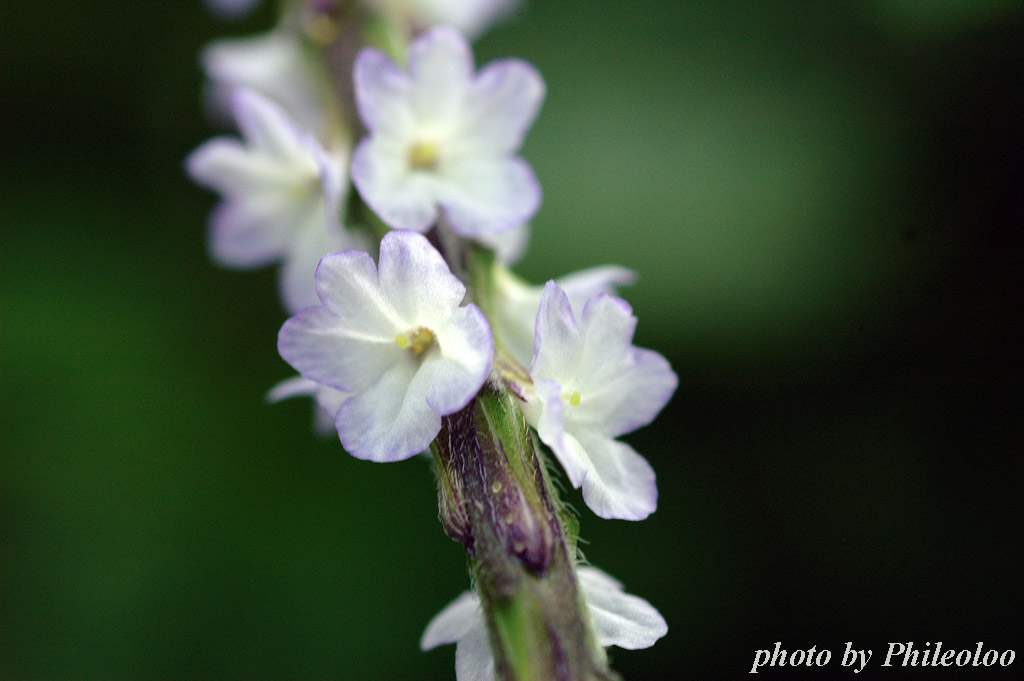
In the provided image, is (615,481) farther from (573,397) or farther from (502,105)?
(502,105)

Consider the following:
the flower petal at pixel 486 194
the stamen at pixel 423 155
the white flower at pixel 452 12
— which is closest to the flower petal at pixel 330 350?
the flower petal at pixel 486 194

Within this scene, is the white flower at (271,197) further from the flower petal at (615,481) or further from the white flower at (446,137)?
the flower petal at (615,481)

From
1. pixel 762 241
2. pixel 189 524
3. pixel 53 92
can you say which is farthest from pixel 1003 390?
pixel 53 92

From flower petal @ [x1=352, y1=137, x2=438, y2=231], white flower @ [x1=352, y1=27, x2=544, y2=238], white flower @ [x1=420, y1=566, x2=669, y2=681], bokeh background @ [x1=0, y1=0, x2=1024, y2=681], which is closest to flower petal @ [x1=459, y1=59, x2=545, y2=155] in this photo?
white flower @ [x1=352, y1=27, x2=544, y2=238]

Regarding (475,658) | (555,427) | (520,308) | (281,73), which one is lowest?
(475,658)

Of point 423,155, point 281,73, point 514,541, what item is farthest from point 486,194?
point 281,73

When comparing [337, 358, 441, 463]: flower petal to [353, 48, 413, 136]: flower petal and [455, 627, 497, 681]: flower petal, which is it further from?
[353, 48, 413, 136]: flower petal
